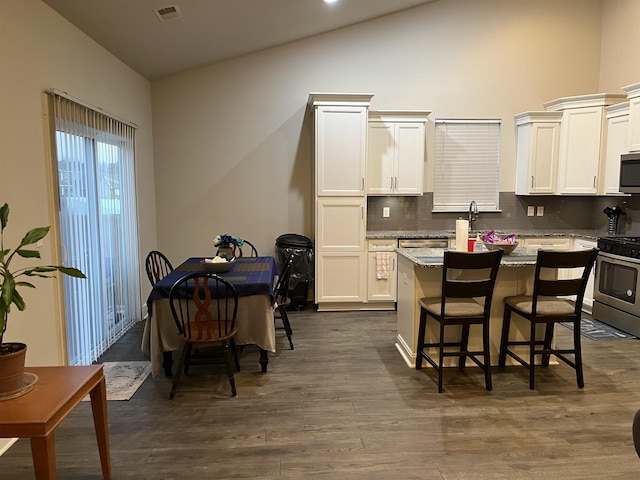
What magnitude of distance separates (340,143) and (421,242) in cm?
152

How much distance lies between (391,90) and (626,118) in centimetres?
265

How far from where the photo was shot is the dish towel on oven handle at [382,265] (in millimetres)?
5457

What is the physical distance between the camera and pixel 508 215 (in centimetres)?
609

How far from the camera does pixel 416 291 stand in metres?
3.70

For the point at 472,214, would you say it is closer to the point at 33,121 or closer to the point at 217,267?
the point at 217,267

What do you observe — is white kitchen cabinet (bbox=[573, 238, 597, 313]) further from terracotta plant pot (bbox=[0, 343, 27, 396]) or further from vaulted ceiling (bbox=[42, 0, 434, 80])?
terracotta plant pot (bbox=[0, 343, 27, 396])

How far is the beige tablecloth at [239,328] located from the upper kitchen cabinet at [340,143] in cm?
205

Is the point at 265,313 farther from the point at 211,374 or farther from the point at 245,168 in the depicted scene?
the point at 245,168

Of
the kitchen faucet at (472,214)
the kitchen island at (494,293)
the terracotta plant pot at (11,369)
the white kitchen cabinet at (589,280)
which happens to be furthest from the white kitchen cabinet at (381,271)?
the terracotta plant pot at (11,369)

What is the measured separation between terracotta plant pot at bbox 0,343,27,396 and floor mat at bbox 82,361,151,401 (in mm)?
1444

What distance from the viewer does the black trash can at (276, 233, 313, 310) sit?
552cm

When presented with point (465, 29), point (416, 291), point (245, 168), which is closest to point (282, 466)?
point (416, 291)

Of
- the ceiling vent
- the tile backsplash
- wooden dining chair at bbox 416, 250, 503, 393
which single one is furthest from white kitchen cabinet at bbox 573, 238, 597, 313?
the ceiling vent

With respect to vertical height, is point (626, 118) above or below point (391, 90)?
below
